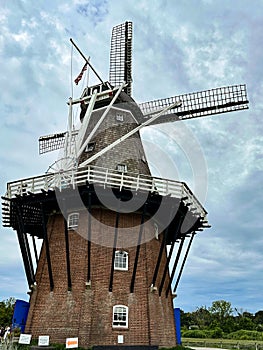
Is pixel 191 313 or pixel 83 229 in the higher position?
pixel 191 313

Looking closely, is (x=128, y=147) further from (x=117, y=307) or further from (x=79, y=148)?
(x=117, y=307)

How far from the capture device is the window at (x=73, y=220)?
1622 centimetres

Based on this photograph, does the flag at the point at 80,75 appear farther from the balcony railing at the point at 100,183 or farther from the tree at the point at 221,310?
the tree at the point at 221,310

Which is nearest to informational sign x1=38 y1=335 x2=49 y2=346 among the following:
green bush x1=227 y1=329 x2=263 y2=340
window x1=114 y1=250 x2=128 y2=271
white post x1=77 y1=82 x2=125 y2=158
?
window x1=114 y1=250 x2=128 y2=271

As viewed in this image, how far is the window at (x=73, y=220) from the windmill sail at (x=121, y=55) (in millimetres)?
9577

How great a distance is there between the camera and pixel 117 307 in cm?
1485

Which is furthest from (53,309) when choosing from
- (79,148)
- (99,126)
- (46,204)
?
(99,126)

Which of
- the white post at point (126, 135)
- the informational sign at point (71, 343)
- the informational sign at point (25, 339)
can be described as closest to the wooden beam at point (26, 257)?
the informational sign at point (25, 339)

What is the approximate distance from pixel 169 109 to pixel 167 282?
30.0 ft

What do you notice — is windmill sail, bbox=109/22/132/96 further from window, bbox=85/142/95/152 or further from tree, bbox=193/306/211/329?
tree, bbox=193/306/211/329

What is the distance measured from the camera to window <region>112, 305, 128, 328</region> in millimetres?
14654

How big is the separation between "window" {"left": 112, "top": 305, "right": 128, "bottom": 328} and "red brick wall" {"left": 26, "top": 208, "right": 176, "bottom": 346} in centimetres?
17

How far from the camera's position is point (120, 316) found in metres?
14.8

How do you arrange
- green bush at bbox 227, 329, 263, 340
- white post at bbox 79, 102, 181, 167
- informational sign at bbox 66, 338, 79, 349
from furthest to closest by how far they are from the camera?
green bush at bbox 227, 329, 263, 340 → white post at bbox 79, 102, 181, 167 → informational sign at bbox 66, 338, 79, 349
